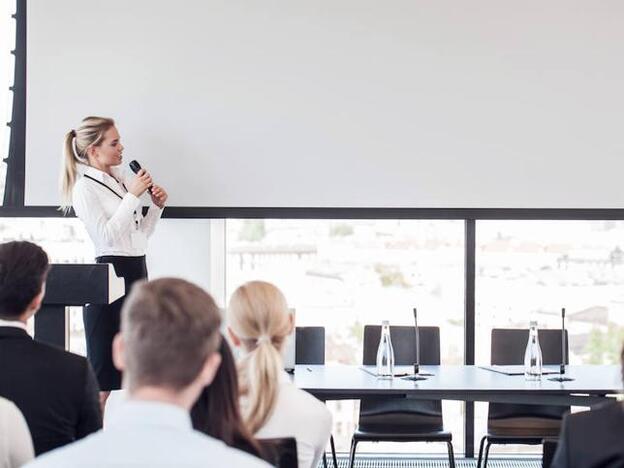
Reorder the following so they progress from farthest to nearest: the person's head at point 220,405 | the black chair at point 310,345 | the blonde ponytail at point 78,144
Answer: the black chair at point 310,345 → the blonde ponytail at point 78,144 → the person's head at point 220,405

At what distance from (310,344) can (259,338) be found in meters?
2.32

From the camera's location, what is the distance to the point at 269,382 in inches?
98.3

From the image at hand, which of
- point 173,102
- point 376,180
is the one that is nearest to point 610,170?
point 376,180

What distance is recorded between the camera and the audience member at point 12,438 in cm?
213

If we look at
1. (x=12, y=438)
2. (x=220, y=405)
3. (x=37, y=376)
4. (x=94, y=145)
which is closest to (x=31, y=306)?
(x=37, y=376)

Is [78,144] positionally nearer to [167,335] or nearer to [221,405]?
[221,405]

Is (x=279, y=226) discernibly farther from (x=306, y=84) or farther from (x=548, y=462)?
(x=548, y=462)

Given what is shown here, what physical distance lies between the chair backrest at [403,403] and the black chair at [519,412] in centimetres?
28

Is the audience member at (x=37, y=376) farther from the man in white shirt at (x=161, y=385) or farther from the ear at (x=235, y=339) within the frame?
the man in white shirt at (x=161, y=385)

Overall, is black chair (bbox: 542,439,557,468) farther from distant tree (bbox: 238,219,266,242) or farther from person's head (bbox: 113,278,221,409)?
distant tree (bbox: 238,219,266,242)

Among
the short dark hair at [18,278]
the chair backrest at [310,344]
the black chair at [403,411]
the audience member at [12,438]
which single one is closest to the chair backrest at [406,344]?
the black chair at [403,411]

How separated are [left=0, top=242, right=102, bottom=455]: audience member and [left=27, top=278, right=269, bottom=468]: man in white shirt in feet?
3.24

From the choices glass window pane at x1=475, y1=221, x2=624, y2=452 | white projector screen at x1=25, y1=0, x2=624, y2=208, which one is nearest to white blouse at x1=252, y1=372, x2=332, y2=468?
white projector screen at x1=25, y1=0, x2=624, y2=208

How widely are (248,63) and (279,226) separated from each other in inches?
38.0
